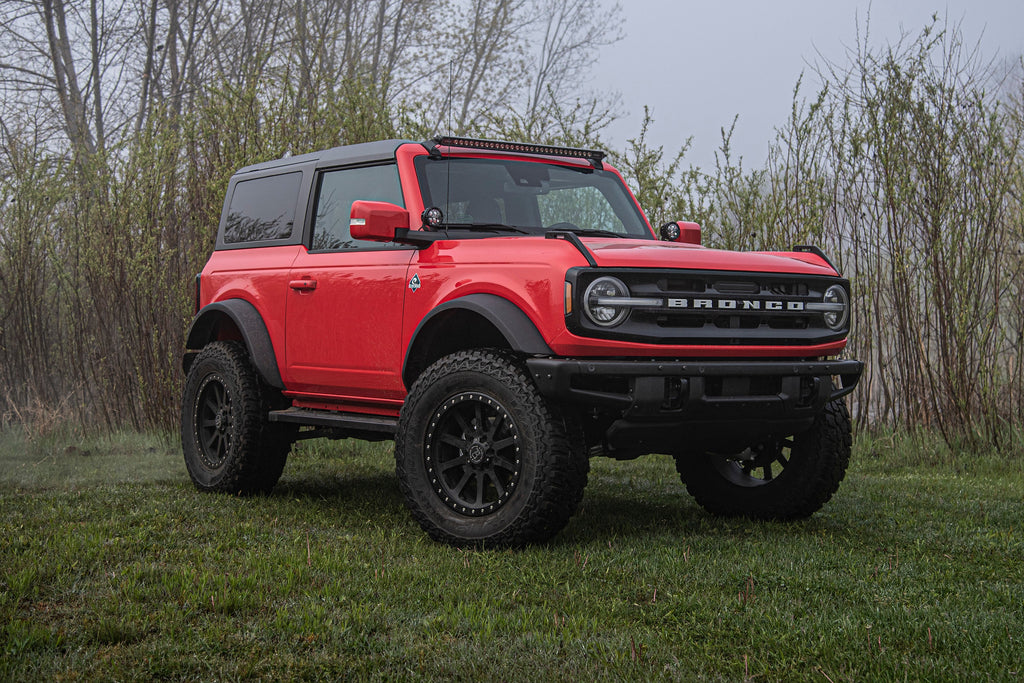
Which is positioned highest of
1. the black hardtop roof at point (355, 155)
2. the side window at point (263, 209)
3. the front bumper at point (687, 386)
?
the black hardtop roof at point (355, 155)

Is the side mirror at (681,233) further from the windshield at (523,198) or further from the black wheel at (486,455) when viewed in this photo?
the black wheel at (486,455)

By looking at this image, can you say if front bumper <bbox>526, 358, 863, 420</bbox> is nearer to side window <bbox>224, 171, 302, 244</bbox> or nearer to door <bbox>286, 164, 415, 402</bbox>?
door <bbox>286, 164, 415, 402</bbox>

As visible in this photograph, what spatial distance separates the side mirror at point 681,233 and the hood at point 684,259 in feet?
3.60

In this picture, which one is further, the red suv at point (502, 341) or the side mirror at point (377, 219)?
the side mirror at point (377, 219)

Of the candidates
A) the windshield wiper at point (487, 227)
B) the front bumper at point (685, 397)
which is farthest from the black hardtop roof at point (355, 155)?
the front bumper at point (685, 397)

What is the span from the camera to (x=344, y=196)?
6.41 meters

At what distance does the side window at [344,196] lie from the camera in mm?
6086

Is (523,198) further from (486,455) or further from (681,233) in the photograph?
(486,455)

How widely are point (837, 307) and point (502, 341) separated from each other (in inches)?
67.8

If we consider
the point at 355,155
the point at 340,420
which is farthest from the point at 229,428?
the point at 355,155

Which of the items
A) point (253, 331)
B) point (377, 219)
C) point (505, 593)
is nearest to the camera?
point (505, 593)

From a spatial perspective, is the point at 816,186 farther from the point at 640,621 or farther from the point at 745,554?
the point at 640,621

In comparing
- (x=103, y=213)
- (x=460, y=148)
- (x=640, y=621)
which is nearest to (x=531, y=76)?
(x=103, y=213)

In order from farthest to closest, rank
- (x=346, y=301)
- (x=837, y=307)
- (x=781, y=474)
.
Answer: (x=346, y=301) → (x=781, y=474) → (x=837, y=307)
